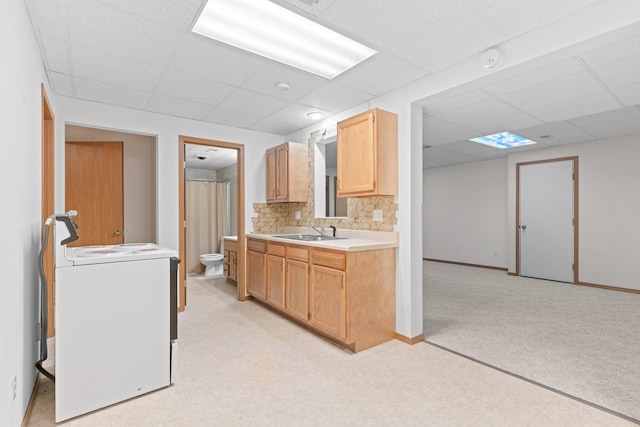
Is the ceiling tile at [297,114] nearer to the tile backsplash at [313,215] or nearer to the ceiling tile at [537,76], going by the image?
the tile backsplash at [313,215]

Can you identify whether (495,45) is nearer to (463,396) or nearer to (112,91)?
(463,396)

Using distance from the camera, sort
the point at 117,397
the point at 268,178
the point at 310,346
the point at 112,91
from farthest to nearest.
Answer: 1. the point at 268,178
2. the point at 112,91
3. the point at 310,346
4. the point at 117,397

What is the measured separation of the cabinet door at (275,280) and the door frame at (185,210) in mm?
749

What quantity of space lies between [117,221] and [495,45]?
4622 mm

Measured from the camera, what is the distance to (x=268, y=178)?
4648 millimetres

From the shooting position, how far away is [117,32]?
7.02 feet

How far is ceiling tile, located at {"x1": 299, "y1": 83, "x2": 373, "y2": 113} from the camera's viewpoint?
3.14 meters

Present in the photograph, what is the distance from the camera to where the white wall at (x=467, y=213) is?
22.6 feet

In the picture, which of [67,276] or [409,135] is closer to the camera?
[67,276]

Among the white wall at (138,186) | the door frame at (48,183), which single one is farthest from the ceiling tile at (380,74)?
the white wall at (138,186)

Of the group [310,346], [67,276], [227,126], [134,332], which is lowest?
[310,346]

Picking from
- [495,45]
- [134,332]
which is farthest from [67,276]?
[495,45]

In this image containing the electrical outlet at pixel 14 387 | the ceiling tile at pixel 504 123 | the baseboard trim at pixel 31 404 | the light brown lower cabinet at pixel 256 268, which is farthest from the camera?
the light brown lower cabinet at pixel 256 268

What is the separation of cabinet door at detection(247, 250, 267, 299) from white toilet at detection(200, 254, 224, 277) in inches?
75.3
